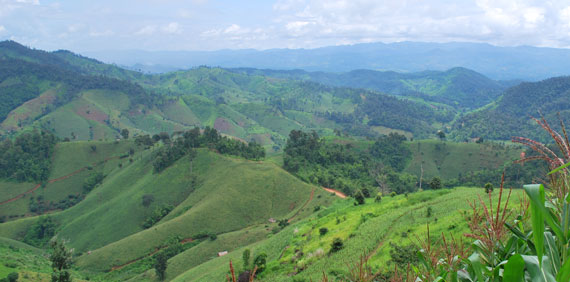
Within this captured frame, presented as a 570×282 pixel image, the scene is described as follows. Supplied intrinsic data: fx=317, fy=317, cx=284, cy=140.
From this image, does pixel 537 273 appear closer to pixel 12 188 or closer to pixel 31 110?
pixel 12 188

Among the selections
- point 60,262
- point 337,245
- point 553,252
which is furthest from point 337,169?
point 553,252

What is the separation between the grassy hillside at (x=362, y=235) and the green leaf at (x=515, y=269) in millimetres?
17450

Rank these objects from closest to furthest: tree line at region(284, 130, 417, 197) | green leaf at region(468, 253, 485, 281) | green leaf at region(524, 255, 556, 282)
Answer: green leaf at region(524, 255, 556, 282)
green leaf at region(468, 253, 485, 281)
tree line at region(284, 130, 417, 197)

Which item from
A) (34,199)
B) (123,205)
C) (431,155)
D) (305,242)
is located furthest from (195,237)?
(431,155)

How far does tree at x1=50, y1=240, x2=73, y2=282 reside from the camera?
1243 inches

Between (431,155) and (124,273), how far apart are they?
4679 inches

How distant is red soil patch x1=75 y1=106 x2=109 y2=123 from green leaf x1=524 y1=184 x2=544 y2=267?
220 m

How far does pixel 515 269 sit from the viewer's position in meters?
4.71

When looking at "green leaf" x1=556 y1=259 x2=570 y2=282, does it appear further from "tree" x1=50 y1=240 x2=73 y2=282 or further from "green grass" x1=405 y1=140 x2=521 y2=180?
"green grass" x1=405 y1=140 x2=521 y2=180

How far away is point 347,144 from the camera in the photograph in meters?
132

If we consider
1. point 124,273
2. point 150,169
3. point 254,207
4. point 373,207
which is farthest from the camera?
point 150,169

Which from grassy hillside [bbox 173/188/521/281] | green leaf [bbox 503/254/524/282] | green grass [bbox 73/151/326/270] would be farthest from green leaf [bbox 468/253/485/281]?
green grass [bbox 73/151/326/270]

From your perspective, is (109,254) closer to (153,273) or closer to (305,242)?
(153,273)

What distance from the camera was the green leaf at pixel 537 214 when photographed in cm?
483
